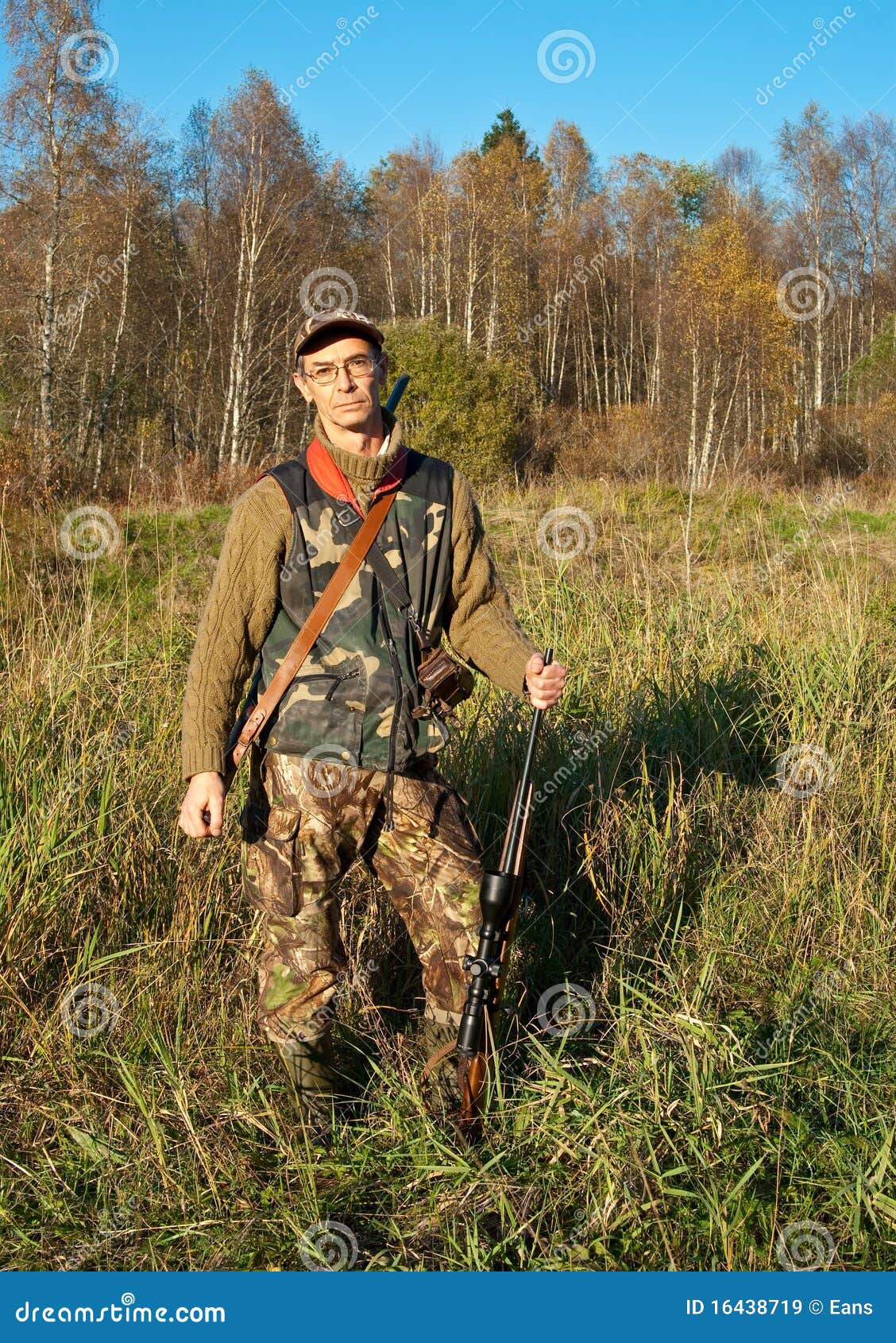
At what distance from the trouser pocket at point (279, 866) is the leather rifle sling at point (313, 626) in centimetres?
19

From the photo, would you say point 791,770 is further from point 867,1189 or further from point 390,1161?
point 390,1161

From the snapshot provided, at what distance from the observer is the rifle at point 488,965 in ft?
8.61

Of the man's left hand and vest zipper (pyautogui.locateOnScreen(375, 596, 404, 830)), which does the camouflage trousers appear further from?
the man's left hand

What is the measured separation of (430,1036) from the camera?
290 cm

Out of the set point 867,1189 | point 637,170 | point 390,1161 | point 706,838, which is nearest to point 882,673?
point 706,838

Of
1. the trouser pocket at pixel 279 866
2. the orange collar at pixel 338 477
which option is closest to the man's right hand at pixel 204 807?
the trouser pocket at pixel 279 866

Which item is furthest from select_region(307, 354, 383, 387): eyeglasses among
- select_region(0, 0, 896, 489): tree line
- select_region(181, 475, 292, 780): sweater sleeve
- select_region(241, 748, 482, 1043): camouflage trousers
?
select_region(0, 0, 896, 489): tree line

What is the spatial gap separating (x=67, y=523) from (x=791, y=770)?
30.0 feet

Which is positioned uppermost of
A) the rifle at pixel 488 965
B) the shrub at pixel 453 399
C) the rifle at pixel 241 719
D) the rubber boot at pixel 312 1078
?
the shrub at pixel 453 399

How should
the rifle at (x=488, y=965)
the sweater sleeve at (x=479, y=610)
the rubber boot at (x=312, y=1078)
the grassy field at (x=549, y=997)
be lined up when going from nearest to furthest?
1. the grassy field at (x=549, y=997)
2. the rifle at (x=488, y=965)
3. the rubber boot at (x=312, y=1078)
4. the sweater sleeve at (x=479, y=610)

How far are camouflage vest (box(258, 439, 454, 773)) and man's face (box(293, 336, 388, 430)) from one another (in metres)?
0.12

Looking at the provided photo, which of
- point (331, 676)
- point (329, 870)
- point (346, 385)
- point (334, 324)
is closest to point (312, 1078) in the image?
point (329, 870)

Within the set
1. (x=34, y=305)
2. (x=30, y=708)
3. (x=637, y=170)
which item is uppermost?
(x=637, y=170)

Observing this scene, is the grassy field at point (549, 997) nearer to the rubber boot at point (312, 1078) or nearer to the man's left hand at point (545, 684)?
the rubber boot at point (312, 1078)
